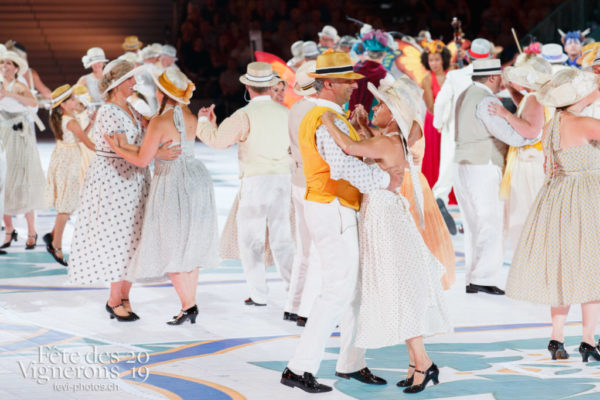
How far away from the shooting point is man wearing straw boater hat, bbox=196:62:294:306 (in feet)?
22.6

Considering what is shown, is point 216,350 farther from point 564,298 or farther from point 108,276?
point 564,298

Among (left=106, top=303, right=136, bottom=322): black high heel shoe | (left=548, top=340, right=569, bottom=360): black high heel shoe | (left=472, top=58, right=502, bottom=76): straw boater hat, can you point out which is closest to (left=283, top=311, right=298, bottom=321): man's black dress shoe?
(left=106, top=303, right=136, bottom=322): black high heel shoe

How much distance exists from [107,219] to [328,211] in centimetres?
221

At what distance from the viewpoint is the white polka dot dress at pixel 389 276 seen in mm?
4711

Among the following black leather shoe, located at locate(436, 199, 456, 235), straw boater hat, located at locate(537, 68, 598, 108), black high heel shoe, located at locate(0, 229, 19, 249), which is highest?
straw boater hat, located at locate(537, 68, 598, 108)

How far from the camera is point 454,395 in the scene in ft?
15.7

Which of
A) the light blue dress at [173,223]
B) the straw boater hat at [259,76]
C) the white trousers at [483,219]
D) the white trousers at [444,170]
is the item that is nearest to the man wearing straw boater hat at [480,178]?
the white trousers at [483,219]

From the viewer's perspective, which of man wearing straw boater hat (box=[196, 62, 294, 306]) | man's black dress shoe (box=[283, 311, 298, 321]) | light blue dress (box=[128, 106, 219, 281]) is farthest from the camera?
man wearing straw boater hat (box=[196, 62, 294, 306])

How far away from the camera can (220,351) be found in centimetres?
568

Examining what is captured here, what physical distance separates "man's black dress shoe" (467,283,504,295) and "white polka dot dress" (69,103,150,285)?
99.6 inches

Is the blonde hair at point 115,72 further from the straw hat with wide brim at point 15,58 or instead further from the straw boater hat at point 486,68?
the straw hat with wide brim at point 15,58

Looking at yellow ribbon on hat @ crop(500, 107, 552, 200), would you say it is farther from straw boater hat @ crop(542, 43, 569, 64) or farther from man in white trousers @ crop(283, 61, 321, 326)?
man in white trousers @ crop(283, 61, 321, 326)

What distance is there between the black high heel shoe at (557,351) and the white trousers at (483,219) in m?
1.97

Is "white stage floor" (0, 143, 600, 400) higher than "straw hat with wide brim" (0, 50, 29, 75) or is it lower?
lower
